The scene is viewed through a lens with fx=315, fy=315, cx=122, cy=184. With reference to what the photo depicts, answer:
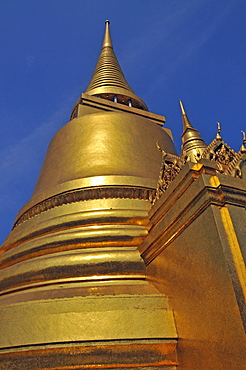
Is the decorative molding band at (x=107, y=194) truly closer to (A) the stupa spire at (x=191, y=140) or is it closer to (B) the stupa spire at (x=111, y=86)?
(A) the stupa spire at (x=191, y=140)

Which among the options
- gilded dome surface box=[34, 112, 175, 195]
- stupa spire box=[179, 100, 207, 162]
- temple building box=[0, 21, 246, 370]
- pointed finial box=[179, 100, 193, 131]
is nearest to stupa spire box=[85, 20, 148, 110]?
gilded dome surface box=[34, 112, 175, 195]

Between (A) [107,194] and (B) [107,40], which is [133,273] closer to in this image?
(A) [107,194]

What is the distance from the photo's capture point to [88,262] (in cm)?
282

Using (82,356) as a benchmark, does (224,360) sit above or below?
below

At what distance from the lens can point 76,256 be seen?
9.46 ft

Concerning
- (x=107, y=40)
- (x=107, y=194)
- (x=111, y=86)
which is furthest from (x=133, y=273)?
(x=107, y=40)

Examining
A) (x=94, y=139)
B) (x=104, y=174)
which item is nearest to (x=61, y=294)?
(x=104, y=174)

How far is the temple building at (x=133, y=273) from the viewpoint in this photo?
1.88 m

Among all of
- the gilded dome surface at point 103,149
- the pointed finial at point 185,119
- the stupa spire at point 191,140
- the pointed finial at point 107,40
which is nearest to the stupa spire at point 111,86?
the pointed finial at point 107,40

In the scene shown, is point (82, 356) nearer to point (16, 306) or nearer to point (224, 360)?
point (16, 306)

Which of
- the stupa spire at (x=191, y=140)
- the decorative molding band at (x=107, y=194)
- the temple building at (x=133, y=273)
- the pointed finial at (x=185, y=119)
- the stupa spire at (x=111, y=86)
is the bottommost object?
the temple building at (x=133, y=273)

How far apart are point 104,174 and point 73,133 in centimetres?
128

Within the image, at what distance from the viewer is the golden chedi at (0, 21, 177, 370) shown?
84.7 inches

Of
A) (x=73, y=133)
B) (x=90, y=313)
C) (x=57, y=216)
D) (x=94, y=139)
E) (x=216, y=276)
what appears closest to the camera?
(x=216, y=276)
